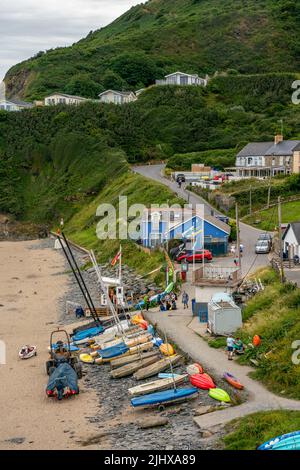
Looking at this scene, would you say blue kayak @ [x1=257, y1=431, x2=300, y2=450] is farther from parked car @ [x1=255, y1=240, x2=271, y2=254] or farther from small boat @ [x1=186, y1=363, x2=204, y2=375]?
parked car @ [x1=255, y1=240, x2=271, y2=254]

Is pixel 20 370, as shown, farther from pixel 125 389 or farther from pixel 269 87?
pixel 269 87

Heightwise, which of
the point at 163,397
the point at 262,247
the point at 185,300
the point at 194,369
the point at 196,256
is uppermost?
the point at 262,247

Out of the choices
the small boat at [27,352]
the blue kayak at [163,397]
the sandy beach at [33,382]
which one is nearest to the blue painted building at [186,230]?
the sandy beach at [33,382]

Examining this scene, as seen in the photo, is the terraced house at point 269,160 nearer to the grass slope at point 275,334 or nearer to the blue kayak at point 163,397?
the grass slope at point 275,334

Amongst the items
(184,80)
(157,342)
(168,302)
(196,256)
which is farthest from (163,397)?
(184,80)

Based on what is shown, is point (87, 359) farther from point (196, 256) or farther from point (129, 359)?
point (196, 256)
